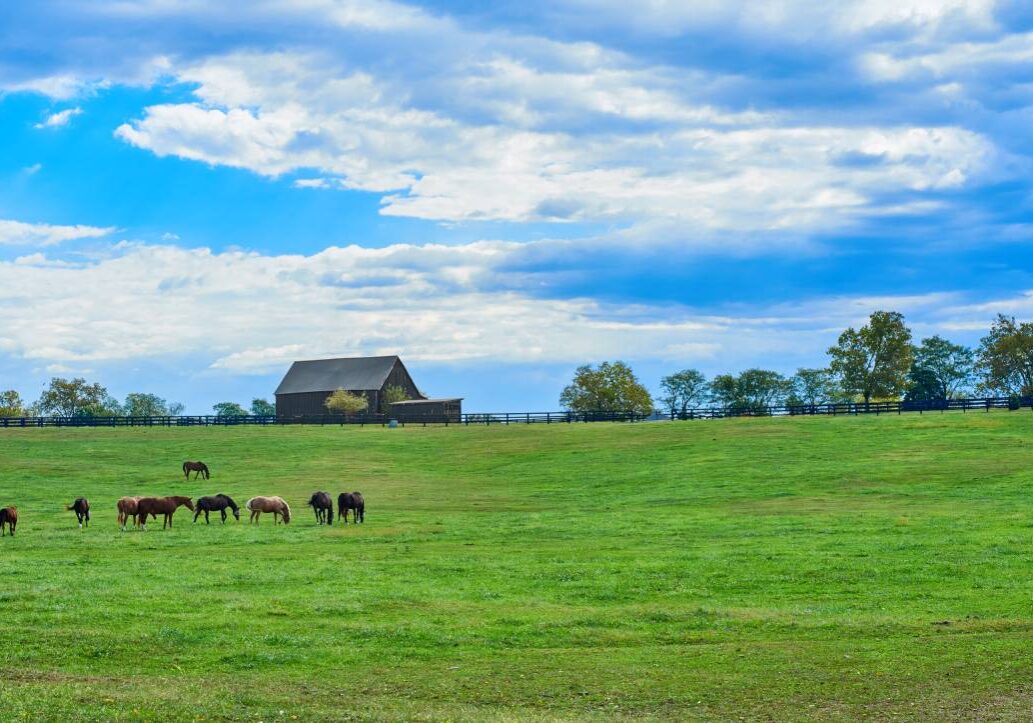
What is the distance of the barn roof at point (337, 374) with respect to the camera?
144 metres

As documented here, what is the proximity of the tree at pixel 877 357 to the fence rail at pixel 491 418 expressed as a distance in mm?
28641

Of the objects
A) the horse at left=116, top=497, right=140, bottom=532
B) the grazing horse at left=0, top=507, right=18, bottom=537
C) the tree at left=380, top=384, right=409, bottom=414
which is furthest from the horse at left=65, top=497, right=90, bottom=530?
the tree at left=380, top=384, right=409, bottom=414

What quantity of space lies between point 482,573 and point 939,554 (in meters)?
11.6

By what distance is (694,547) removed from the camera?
29.1 meters

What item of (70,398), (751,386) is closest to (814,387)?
(751,386)

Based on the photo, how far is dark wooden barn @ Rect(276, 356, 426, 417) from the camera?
468 feet

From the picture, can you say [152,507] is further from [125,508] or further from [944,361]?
[944,361]

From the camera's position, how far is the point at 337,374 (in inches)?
5802

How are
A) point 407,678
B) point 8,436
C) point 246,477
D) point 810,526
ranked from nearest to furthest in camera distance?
1. point 407,678
2. point 810,526
3. point 246,477
4. point 8,436

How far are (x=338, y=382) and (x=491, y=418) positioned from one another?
49.3 metres

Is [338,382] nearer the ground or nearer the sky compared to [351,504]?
nearer the sky

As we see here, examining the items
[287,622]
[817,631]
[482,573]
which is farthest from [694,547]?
[287,622]

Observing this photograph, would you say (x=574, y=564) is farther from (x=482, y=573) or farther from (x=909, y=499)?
(x=909, y=499)

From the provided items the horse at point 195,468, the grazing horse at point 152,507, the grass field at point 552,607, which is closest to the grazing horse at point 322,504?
the grass field at point 552,607
